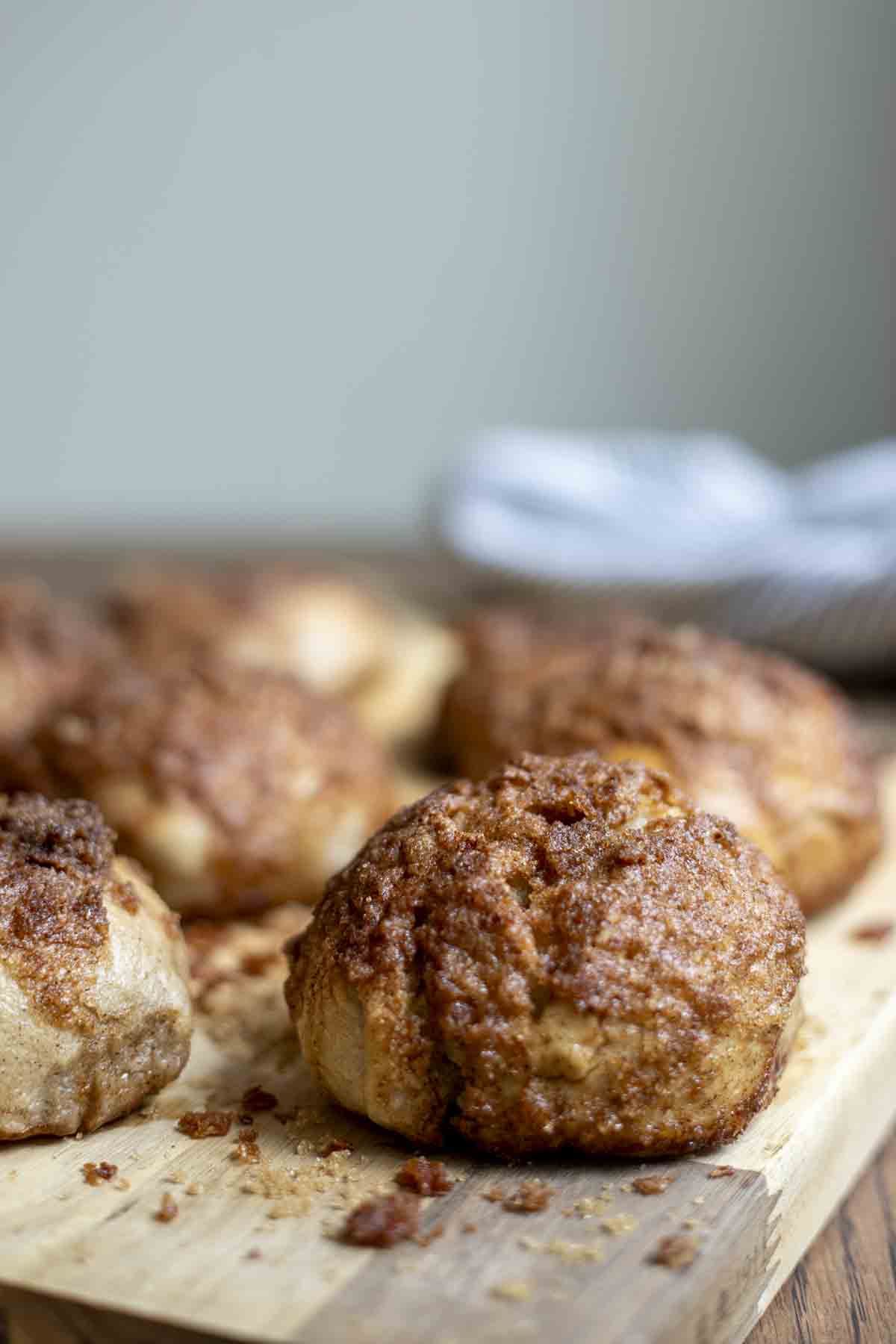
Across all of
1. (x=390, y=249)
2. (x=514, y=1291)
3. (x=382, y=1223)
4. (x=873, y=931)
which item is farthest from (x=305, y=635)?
(x=390, y=249)

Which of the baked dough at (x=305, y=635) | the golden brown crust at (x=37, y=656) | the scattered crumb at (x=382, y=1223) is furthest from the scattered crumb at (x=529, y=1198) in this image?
the baked dough at (x=305, y=635)

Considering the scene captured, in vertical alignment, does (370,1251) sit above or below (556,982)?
below

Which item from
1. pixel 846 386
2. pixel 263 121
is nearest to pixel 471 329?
pixel 263 121

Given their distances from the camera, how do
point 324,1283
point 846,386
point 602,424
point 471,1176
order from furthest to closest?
point 602,424 < point 846,386 < point 471,1176 < point 324,1283

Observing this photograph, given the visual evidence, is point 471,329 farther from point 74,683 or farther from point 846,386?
point 74,683

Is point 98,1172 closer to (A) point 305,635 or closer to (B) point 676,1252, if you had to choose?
(B) point 676,1252

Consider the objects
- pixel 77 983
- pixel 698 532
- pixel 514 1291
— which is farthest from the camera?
pixel 698 532

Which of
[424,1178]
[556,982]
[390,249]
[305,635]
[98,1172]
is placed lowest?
[98,1172]
